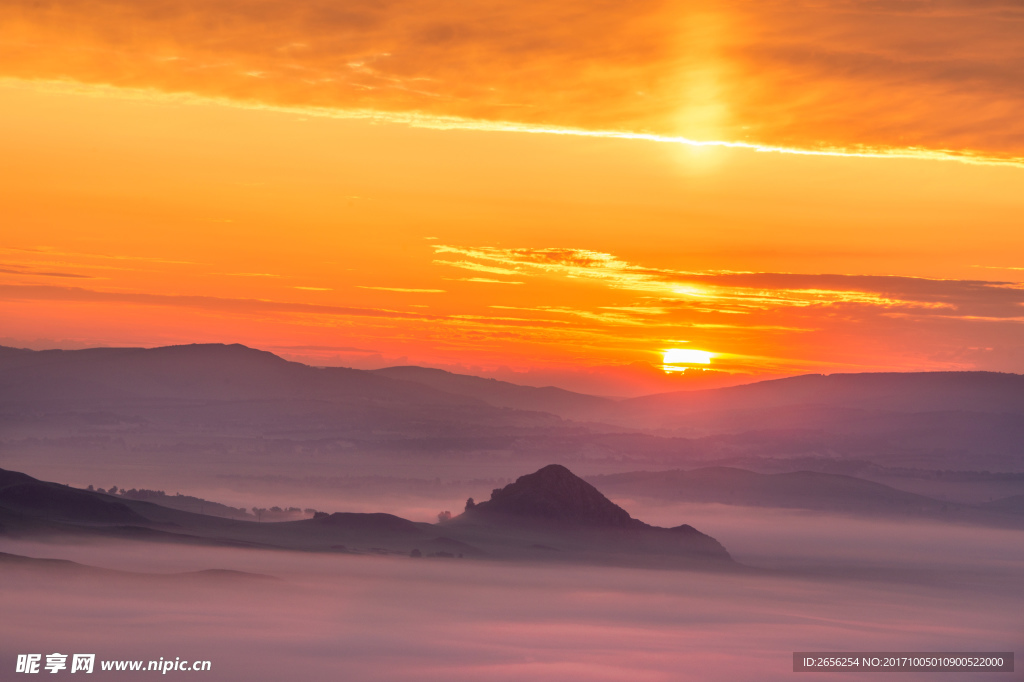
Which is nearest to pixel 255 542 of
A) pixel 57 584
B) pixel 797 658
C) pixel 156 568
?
pixel 156 568

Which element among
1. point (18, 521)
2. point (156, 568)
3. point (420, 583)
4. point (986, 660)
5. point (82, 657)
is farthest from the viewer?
point (986, 660)

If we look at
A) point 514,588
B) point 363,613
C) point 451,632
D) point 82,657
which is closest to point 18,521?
point 363,613

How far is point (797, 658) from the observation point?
164750 millimetres

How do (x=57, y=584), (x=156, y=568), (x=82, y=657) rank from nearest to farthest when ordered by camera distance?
(x=82, y=657) → (x=57, y=584) → (x=156, y=568)

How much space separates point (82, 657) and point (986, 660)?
536ft

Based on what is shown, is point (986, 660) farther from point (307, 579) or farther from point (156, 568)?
point (156, 568)

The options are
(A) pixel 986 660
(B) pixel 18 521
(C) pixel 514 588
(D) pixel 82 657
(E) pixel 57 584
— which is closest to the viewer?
(D) pixel 82 657

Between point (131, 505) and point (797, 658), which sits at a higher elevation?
point (131, 505)

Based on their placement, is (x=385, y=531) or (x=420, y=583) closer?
(x=420, y=583)

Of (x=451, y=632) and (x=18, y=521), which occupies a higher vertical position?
(x=18, y=521)

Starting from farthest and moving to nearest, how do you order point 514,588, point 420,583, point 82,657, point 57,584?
point 514,588
point 420,583
point 57,584
point 82,657

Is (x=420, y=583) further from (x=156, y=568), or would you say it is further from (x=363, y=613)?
(x=156, y=568)

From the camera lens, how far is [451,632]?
160 meters

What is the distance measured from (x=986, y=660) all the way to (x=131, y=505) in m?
145
